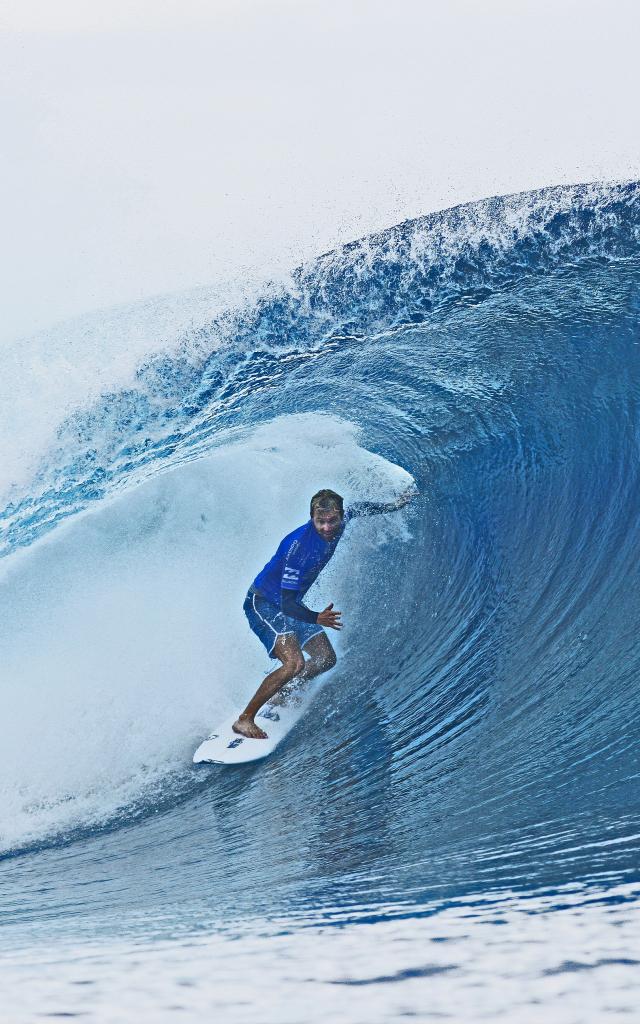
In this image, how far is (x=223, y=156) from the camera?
1221cm

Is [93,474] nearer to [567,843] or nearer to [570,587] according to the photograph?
[570,587]

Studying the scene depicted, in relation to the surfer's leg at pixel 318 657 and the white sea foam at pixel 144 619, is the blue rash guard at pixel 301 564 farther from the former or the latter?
the white sea foam at pixel 144 619

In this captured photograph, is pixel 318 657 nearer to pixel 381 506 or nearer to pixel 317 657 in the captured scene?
pixel 317 657

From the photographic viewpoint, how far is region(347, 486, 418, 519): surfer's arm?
5383 mm

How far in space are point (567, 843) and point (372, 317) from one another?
530 centimetres

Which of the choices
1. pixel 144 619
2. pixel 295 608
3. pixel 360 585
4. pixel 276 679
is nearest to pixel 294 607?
pixel 295 608

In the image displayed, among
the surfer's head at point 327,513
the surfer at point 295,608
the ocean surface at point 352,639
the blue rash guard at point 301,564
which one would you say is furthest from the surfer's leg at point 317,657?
the surfer's head at point 327,513

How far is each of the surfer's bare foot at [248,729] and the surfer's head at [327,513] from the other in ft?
3.75

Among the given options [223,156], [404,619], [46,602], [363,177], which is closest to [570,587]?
[404,619]

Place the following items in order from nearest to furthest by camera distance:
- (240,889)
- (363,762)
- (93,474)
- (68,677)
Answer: (240,889)
(363,762)
(68,677)
(93,474)

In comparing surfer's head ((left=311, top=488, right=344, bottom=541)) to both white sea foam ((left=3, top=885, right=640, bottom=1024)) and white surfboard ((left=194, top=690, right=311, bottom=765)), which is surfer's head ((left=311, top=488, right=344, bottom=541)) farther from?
white sea foam ((left=3, top=885, right=640, bottom=1024))

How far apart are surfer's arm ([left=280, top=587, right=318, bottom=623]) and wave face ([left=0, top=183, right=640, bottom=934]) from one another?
710 mm

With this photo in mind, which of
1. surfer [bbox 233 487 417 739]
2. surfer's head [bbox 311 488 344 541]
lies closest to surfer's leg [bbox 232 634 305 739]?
surfer [bbox 233 487 417 739]

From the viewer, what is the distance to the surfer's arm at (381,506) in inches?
212
